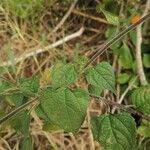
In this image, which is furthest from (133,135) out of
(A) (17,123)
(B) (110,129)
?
(A) (17,123)

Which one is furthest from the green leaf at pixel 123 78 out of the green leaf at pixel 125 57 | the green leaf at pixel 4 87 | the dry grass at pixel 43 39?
the green leaf at pixel 4 87

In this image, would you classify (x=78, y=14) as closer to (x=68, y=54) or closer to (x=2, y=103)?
(x=68, y=54)

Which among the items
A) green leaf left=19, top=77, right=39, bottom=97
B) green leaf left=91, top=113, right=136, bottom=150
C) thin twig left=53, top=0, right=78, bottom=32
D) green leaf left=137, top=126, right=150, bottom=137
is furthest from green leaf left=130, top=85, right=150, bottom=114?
thin twig left=53, top=0, right=78, bottom=32

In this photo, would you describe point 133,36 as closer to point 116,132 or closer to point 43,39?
point 43,39

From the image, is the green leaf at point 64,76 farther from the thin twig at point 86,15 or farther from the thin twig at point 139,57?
the thin twig at point 86,15

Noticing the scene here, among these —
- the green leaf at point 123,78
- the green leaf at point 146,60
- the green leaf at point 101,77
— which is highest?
the green leaf at point 101,77

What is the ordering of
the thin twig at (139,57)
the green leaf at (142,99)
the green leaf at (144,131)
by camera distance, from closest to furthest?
the green leaf at (142,99), the green leaf at (144,131), the thin twig at (139,57)

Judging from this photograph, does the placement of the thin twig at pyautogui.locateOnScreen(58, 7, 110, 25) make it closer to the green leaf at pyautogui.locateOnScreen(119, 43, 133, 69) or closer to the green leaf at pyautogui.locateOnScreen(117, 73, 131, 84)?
the green leaf at pyautogui.locateOnScreen(119, 43, 133, 69)
